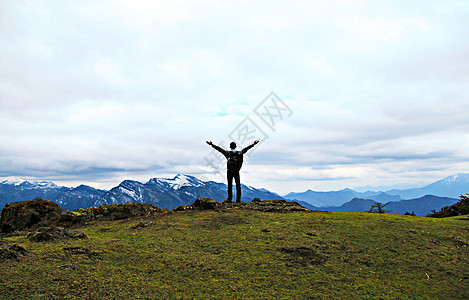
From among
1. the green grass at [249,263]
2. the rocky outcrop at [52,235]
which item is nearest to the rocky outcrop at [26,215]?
the green grass at [249,263]

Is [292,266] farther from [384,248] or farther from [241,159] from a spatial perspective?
[241,159]

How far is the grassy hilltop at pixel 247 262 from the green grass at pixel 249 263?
0.03 m

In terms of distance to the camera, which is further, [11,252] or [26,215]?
[26,215]

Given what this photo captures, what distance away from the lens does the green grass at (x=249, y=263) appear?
6.94 meters

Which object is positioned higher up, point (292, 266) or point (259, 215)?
point (259, 215)

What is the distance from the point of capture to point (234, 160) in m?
19.1

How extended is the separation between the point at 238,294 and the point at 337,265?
368cm

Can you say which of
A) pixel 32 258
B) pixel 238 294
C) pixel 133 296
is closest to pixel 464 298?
pixel 238 294

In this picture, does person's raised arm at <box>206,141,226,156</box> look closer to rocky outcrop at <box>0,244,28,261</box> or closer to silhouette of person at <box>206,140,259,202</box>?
silhouette of person at <box>206,140,259,202</box>

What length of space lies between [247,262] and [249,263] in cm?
9

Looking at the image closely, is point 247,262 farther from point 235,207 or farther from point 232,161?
point 232,161

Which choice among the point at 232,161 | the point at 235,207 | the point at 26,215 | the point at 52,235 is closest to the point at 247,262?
the point at 52,235

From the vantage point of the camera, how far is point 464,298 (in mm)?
7328

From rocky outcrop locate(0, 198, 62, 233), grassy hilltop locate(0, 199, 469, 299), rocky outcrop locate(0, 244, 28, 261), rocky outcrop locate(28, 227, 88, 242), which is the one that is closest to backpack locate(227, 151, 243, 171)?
grassy hilltop locate(0, 199, 469, 299)
